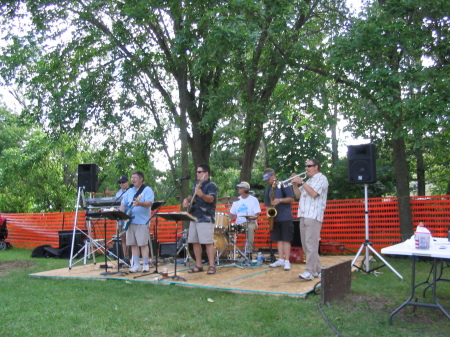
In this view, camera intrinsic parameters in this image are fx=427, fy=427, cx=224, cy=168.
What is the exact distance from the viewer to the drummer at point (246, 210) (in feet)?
28.2

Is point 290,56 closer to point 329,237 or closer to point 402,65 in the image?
point 402,65

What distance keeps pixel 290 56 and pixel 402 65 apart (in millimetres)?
2377

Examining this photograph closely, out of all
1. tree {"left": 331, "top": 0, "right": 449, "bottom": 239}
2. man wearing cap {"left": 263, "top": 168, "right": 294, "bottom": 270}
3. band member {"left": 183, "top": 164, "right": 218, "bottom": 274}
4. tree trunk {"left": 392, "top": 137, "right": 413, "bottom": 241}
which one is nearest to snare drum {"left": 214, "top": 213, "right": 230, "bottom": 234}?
band member {"left": 183, "top": 164, "right": 218, "bottom": 274}

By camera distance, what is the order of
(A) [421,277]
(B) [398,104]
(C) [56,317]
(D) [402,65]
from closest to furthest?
1. (C) [56,317]
2. (A) [421,277]
3. (B) [398,104]
4. (D) [402,65]

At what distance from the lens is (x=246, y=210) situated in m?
8.66

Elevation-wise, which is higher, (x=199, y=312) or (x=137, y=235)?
(x=137, y=235)

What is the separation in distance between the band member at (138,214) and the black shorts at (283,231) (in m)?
2.14

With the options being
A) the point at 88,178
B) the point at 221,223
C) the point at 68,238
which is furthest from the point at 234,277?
the point at 68,238

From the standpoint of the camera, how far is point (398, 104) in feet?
24.1

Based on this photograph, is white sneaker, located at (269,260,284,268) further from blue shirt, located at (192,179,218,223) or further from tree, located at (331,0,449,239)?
tree, located at (331,0,449,239)

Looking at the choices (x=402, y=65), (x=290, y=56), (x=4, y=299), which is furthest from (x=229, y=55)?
(x=4, y=299)

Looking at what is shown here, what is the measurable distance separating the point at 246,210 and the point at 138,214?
94.2 inches

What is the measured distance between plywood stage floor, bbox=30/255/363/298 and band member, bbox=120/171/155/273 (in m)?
0.43

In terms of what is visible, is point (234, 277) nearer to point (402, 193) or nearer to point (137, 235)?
point (137, 235)
